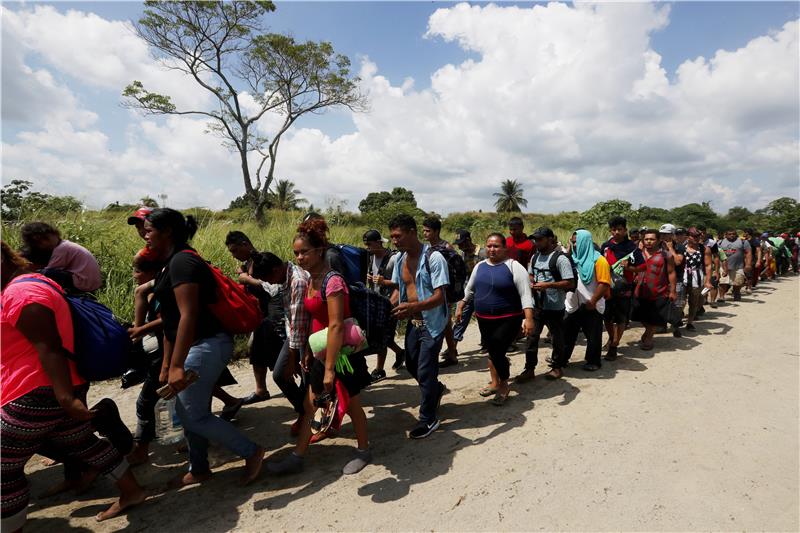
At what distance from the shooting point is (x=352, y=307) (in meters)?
2.99

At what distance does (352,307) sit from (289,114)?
63.0 ft

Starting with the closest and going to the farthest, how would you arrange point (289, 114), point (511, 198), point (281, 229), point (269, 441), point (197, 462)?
point (197, 462) → point (269, 441) → point (281, 229) → point (289, 114) → point (511, 198)

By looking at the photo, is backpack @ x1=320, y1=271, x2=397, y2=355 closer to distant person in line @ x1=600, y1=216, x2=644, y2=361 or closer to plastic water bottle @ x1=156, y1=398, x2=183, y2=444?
plastic water bottle @ x1=156, y1=398, x2=183, y2=444

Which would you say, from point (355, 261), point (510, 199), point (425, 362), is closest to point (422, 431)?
point (425, 362)

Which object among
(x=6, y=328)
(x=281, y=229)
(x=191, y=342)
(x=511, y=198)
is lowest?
(x=191, y=342)

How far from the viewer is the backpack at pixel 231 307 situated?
8.63 ft

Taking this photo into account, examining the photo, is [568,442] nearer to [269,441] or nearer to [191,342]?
[269,441]

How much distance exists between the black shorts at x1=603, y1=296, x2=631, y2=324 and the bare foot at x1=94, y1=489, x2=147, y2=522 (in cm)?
539

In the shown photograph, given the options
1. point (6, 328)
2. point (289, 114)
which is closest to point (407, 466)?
point (6, 328)

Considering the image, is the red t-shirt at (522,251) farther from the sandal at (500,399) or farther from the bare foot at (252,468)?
the bare foot at (252,468)

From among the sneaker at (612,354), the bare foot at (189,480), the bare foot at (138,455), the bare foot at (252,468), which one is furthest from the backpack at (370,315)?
the sneaker at (612,354)

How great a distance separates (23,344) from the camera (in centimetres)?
228

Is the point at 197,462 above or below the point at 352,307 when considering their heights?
below

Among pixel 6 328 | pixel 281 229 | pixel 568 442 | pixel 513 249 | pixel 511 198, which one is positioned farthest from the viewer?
pixel 511 198
